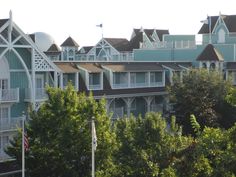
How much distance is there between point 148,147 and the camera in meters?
28.0

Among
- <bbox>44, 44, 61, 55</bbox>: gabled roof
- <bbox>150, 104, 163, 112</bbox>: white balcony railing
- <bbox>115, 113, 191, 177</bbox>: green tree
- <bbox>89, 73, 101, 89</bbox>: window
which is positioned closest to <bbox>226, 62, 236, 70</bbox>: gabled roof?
<bbox>150, 104, 163, 112</bbox>: white balcony railing

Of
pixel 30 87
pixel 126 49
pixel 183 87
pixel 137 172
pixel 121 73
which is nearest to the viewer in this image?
pixel 137 172

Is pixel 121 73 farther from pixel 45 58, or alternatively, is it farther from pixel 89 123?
pixel 89 123

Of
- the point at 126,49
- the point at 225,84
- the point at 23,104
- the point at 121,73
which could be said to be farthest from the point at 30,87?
the point at 126,49

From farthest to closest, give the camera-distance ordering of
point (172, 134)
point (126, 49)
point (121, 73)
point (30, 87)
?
point (126, 49) → point (121, 73) → point (30, 87) → point (172, 134)

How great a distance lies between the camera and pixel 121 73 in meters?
50.0

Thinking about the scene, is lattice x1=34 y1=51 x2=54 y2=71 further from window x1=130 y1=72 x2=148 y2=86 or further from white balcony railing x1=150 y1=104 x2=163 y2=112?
white balcony railing x1=150 y1=104 x2=163 y2=112

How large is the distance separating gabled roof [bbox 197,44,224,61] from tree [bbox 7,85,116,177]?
29435 millimetres

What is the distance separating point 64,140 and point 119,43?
7199 centimetres

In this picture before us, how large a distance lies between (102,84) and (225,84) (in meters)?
10.8

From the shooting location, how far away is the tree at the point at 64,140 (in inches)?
1160

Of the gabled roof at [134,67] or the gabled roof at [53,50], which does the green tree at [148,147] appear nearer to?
the gabled roof at [134,67]

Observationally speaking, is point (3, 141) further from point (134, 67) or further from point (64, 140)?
point (134, 67)

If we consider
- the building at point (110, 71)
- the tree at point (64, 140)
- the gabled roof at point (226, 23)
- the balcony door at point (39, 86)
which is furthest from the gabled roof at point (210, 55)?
the tree at point (64, 140)
